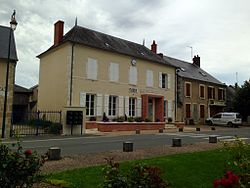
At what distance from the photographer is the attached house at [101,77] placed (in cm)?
2086

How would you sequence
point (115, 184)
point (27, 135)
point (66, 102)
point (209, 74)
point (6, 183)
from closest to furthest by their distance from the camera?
1. point (115, 184)
2. point (6, 183)
3. point (27, 135)
4. point (66, 102)
5. point (209, 74)

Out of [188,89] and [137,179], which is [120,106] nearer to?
[188,89]

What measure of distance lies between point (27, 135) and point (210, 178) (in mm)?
12006

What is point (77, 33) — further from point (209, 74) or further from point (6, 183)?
point (209, 74)

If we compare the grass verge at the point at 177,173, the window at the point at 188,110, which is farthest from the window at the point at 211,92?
the grass verge at the point at 177,173

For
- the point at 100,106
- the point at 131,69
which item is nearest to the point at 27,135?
the point at 100,106

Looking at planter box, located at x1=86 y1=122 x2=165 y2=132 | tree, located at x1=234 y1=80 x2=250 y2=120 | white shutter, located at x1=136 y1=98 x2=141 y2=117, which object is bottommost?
planter box, located at x1=86 y1=122 x2=165 y2=132

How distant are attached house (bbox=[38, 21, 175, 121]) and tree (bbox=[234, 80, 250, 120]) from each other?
430 inches

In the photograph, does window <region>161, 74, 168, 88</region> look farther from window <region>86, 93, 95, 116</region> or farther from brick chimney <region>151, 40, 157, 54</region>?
window <region>86, 93, 95, 116</region>

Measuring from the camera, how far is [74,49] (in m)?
20.8

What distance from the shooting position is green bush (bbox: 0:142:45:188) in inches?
133

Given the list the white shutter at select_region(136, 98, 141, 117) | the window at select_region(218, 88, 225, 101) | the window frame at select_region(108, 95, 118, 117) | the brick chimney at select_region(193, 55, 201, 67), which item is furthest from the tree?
the window frame at select_region(108, 95, 118, 117)

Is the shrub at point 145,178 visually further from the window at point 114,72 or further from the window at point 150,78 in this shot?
the window at point 150,78

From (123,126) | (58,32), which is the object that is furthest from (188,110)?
(58,32)
